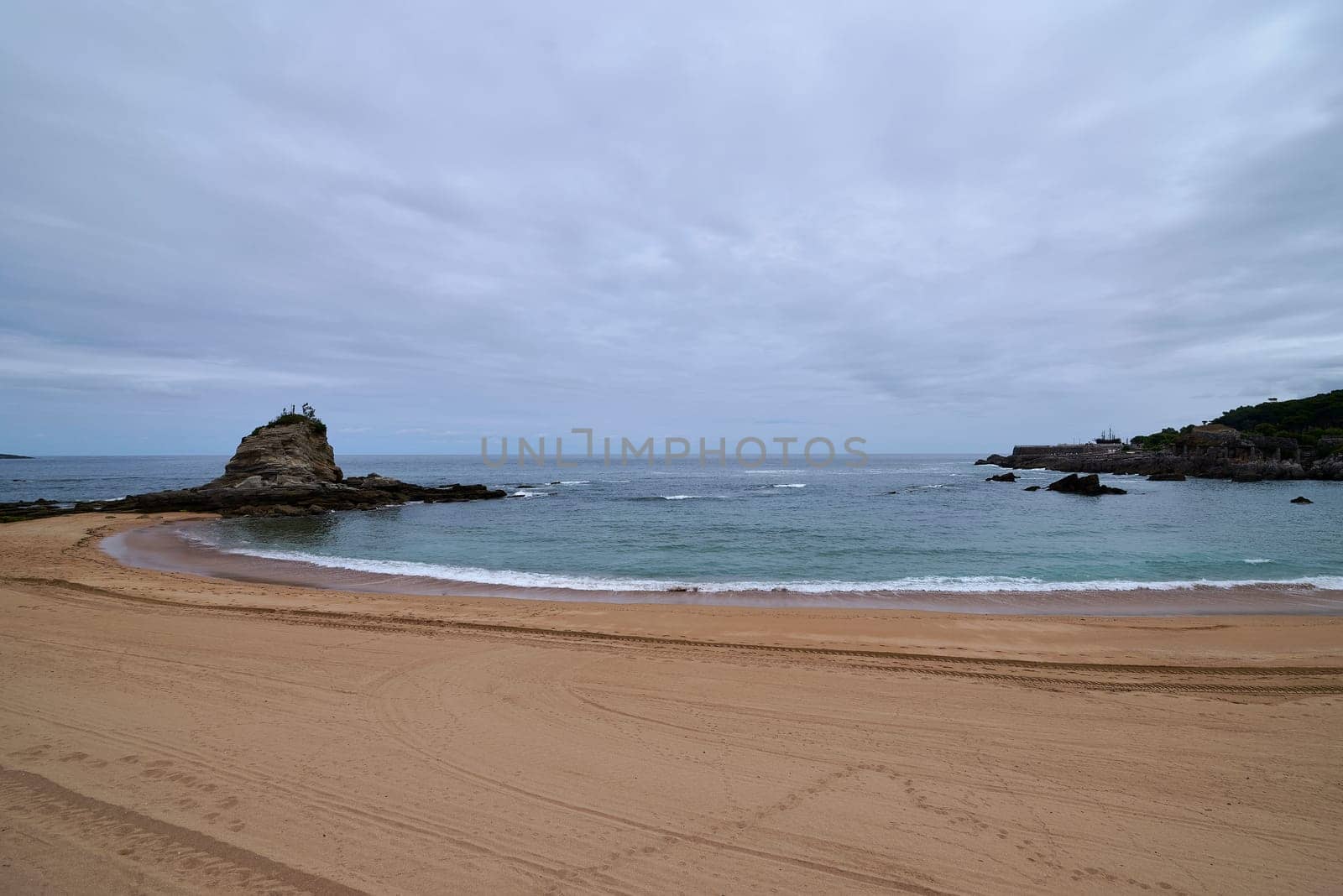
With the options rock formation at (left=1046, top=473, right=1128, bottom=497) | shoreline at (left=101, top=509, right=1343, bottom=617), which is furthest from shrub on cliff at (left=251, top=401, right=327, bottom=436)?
rock formation at (left=1046, top=473, right=1128, bottom=497)

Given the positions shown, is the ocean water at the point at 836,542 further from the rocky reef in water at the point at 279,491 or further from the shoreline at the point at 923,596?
the rocky reef in water at the point at 279,491

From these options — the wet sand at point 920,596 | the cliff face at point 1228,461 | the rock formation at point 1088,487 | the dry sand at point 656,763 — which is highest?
the cliff face at point 1228,461

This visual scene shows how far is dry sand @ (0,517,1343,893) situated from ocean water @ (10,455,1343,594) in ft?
22.6

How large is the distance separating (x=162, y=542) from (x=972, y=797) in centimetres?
2853

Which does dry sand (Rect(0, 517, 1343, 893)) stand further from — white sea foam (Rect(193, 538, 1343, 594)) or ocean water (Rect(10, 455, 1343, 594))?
ocean water (Rect(10, 455, 1343, 594))

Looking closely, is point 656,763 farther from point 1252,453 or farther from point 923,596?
point 1252,453

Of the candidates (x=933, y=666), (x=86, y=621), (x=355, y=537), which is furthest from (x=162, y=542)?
(x=933, y=666)

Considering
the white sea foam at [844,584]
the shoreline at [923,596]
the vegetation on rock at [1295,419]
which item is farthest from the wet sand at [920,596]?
the vegetation on rock at [1295,419]

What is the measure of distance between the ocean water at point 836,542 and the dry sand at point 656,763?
22.6ft

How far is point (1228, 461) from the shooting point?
61875 mm

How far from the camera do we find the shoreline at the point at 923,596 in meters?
12.7

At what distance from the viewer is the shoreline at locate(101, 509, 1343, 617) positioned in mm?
12695

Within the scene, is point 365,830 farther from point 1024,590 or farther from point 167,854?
point 1024,590

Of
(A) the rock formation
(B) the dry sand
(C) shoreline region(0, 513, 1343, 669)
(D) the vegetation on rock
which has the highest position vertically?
(D) the vegetation on rock
